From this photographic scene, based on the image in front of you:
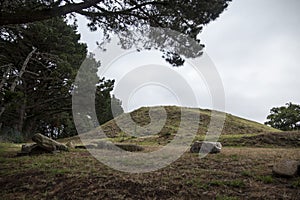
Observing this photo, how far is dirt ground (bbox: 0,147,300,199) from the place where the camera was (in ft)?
11.0

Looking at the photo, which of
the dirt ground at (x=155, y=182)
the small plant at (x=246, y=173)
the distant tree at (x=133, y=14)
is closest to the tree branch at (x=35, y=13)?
the distant tree at (x=133, y=14)

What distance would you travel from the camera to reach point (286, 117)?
18.7 m

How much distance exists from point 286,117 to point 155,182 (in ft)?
58.4

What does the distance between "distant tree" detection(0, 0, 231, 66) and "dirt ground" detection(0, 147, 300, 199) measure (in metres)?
2.62

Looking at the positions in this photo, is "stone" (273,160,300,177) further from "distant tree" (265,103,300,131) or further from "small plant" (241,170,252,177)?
"distant tree" (265,103,300,131)

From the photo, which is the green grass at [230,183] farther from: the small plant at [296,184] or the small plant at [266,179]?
the small plant at [296,184]

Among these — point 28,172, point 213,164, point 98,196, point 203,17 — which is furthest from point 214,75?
point 28,172

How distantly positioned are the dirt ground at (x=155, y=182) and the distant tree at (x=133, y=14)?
8.60 feet

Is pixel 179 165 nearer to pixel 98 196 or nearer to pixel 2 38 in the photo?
pixel 98 196

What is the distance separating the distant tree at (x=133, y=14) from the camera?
4.71m

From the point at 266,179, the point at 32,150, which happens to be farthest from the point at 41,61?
the point at 266,179

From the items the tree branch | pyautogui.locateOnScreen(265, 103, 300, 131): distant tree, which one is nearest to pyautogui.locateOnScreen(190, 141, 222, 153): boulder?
the tree branch

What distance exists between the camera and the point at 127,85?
753 cm

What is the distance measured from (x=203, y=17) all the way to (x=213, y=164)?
9.55ft
